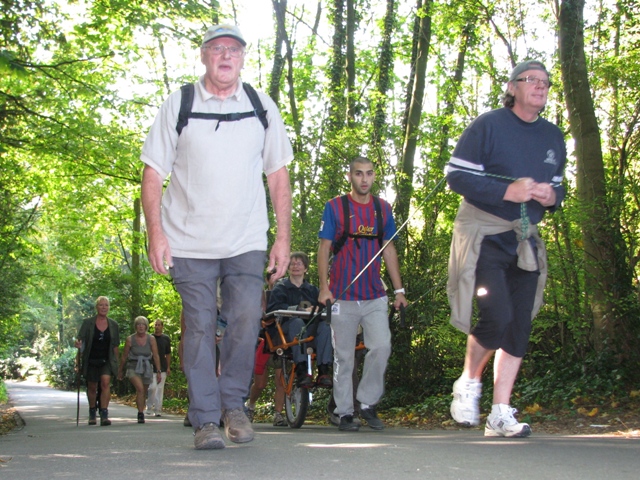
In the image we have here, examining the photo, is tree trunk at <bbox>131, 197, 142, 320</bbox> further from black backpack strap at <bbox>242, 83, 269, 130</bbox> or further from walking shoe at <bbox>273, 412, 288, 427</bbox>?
black backpack strap at <bbox>242, 83, 269, 130</bbox>

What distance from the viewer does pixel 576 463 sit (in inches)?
185

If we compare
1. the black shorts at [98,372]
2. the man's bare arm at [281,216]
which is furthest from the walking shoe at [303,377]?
the black shorts at [98,372]

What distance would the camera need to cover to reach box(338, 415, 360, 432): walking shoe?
867 centimetres

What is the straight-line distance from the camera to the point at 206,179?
5.75m

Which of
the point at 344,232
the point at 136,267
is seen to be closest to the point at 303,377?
the point at 344,232

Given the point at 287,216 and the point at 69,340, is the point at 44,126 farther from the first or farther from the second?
the point at 69,340

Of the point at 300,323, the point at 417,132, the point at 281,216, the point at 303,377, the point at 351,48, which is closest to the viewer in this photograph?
the point at 281,216

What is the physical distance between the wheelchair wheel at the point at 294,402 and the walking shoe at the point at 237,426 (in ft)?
12.5

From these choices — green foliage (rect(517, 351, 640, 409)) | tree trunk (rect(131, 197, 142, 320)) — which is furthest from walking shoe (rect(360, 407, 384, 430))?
tree trunk (rect(131, 197, 142, 320))

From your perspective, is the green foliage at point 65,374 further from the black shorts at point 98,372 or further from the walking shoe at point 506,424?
the walking shoe at point 506,424

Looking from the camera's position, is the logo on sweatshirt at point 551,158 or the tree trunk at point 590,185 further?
the tree trunk at point 590,185

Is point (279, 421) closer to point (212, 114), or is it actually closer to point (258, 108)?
point (258, 108)

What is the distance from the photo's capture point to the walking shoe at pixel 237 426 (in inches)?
223

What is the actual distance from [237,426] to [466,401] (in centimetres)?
144
